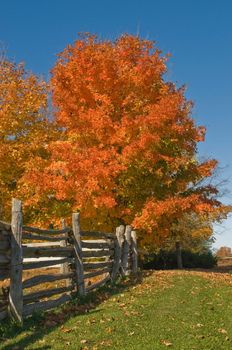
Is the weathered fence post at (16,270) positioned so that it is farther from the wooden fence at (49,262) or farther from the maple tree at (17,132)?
the maple tree at (17,132)

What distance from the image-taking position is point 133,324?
10289 millimetres

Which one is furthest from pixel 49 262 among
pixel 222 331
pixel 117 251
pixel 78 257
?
pixel 117 251

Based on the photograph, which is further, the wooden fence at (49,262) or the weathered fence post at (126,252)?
the weathered fence post at (126,252)

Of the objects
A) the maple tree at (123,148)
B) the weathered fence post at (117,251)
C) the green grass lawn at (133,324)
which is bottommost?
the green grass lawn at (133,324)

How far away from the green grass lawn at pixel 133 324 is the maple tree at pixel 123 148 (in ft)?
24.8

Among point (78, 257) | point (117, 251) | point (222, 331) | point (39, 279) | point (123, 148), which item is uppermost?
point (123, 148)

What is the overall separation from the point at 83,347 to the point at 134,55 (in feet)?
67.4

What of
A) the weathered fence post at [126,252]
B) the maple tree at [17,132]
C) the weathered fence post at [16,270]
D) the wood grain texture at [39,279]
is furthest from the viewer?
the maple tree at [17,132]

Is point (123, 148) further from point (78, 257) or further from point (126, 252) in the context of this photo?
point (78, 257)

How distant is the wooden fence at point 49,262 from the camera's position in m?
10.7

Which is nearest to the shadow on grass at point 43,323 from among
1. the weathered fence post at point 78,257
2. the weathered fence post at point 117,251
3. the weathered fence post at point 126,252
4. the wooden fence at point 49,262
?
the wooden fence at point 49,262

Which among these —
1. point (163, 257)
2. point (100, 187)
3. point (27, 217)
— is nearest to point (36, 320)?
point (100, 187)

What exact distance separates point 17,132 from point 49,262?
56.3 ft

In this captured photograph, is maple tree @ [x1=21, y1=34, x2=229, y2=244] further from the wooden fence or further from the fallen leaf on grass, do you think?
the fallen leaf on grass
